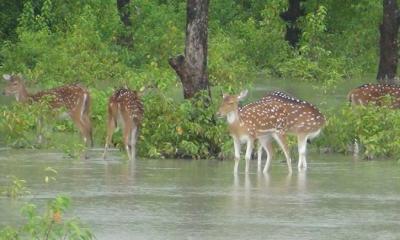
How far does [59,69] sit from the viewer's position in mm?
31000

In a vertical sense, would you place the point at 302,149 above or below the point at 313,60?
below

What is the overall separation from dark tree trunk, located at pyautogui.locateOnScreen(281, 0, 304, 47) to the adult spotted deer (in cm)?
1506

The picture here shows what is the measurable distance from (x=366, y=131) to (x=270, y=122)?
2.19 m

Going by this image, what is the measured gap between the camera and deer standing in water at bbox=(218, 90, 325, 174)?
18.4 metres

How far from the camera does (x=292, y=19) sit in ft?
126

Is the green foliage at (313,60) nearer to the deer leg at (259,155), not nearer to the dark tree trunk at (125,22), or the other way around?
the dark tree trunk at (125,22)

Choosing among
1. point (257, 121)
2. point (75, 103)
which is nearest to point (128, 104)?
point (75, 103)

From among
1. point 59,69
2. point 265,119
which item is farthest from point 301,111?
point 59,69

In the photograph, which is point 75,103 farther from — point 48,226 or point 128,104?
point 48,226

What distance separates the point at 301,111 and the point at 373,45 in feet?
65.4

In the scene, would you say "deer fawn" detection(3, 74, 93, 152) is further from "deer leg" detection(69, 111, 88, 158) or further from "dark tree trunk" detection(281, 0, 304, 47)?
"dark tree trunk" detection(281, 0, 304, 47)

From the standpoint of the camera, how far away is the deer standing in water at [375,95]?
2208 centimetres

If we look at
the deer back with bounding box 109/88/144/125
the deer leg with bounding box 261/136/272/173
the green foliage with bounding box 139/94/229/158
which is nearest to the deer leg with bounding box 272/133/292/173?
the deer leg with bounding box 261/136/272/173

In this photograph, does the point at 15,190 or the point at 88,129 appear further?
the point at 88,129
